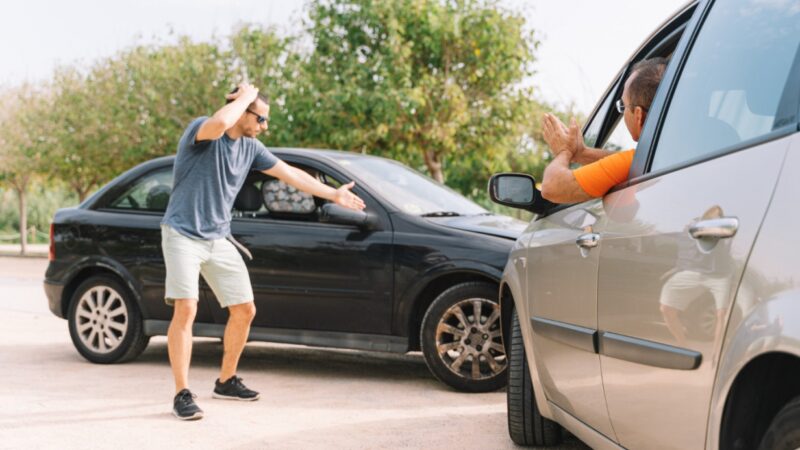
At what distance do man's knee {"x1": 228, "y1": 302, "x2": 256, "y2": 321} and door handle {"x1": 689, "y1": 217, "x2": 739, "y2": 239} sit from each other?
4313mm

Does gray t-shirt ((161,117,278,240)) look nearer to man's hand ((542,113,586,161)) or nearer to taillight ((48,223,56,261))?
taillight ((48,223,56,261))

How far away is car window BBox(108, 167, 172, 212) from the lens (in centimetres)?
808

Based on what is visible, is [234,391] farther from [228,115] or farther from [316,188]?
[228,115]

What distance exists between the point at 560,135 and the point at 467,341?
3.09 metres

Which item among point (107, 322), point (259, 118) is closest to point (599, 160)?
point (259, 118)

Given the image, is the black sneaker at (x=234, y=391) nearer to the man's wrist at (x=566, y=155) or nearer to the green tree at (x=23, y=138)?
the man's wrist at (x=566, y=155)

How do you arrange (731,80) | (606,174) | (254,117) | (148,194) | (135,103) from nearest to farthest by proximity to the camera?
(731,80) → (606,174) → (254,117) → (148,194) → (135,103)

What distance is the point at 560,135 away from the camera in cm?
392

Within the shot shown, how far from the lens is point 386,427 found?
18.5 feet

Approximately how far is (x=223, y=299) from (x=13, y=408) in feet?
4.60

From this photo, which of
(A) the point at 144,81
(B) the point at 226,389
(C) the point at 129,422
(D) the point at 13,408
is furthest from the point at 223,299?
(A) the point at 144,81

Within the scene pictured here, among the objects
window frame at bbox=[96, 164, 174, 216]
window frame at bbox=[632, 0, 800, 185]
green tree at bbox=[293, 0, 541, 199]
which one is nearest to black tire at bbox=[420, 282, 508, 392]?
window frame at bbox=[96, 164, 174, 216]

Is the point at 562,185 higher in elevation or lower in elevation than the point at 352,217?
higher

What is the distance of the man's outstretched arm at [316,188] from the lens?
21.1ft
